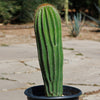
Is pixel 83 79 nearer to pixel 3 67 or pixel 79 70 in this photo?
pixel 79 70

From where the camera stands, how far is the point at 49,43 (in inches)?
68.2

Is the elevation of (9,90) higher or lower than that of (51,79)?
lower

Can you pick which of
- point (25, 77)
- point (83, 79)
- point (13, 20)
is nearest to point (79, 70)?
point (83, 79)

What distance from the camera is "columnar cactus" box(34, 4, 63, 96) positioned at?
5.68 ft

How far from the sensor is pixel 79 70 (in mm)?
3533

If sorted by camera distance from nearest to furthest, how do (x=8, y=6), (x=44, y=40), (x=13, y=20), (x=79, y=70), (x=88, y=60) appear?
(x=44, y=40)
(x=79, y=70)
(x=88, y=60)
(x=8, y=6)
(x=13, y=20)

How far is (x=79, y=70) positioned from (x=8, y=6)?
19.0 feet

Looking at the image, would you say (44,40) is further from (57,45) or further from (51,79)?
(51,79)

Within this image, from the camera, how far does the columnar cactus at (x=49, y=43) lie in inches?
68.2

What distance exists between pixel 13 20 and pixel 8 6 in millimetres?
4063

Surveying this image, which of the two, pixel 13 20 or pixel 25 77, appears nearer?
pixel 25 77

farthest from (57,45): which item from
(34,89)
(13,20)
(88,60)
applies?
(13,20)

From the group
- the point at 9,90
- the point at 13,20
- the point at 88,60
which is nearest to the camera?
the point at 9,90

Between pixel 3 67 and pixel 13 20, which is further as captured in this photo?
pixel 13 20
